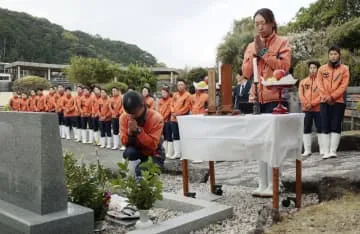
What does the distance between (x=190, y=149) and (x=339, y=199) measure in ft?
5.56

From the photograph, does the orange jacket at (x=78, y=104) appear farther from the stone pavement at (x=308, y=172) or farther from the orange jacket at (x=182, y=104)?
the stone pavement at (x=308, y=172)

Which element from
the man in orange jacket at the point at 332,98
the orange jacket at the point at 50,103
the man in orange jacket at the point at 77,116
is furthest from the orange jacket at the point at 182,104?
the orange jacket at the point at 50,103

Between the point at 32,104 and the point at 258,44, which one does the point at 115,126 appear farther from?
the point at 258,44

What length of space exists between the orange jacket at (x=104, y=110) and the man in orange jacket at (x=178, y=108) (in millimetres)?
3115

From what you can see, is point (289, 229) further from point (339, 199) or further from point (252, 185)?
point (252, 185)

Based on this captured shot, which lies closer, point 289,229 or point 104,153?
point 289,229

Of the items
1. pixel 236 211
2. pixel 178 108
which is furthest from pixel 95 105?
pixel 236 211

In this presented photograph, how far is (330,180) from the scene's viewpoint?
4891 millimetres

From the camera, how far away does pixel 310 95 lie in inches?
327

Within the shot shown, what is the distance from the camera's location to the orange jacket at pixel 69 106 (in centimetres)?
1509

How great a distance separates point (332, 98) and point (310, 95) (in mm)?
947

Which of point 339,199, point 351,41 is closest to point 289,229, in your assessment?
point 339,199

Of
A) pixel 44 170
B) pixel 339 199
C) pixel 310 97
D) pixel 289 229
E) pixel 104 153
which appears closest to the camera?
pixel 44 170

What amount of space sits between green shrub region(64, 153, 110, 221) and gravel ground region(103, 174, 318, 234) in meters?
0.25
